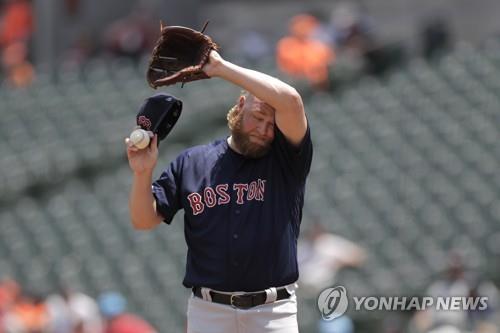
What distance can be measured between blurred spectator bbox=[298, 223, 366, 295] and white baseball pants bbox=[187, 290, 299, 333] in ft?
15.8

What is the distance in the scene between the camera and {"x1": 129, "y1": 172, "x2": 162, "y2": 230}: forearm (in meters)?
4.59

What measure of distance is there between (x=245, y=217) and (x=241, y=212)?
0.08ft

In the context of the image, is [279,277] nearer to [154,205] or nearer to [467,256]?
[154,205]

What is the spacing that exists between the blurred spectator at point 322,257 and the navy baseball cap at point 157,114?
192 inches

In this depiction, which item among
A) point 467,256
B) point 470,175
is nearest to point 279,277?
point 467,256

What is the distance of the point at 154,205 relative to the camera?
465 cm

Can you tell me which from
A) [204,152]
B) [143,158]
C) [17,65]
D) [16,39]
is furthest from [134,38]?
[143,158]

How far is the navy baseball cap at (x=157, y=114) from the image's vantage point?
469 centimetres

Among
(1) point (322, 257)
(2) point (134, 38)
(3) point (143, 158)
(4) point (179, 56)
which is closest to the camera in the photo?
(4) point (179, 56)

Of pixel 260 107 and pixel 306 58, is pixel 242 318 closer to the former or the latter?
pixel 260 107

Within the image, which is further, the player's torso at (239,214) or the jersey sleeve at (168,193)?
the jersey sleeve at (168,193)

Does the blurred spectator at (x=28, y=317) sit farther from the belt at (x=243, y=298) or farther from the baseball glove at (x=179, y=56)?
the baseball glove at (x=179, y=56)

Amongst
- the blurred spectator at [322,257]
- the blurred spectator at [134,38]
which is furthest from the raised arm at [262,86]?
the blurred spectator at [134,38]

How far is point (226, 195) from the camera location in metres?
4.61
